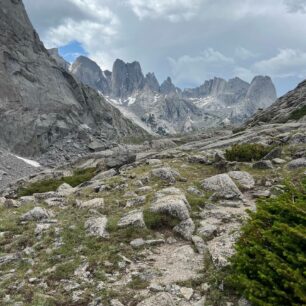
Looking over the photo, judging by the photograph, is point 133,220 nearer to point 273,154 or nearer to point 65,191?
point 65,191

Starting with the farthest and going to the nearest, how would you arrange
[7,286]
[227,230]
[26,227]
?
[26,227] < [227,230] < [7,286]

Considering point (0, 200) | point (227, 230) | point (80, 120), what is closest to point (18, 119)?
point (80, 120)

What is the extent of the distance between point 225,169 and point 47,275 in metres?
15.6

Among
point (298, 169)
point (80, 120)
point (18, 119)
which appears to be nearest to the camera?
point (298, 169)

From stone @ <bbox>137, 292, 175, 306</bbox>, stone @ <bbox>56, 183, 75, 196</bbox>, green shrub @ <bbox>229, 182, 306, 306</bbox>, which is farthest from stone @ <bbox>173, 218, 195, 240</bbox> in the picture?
stone @ <bbox>56, 183, 75, 196</bbox>

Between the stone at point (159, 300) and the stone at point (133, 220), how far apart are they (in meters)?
4.97

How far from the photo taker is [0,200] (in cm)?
2220

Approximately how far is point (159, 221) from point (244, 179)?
7.31 metres

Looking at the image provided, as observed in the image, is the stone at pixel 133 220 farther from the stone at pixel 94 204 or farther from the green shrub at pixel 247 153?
the green shrub at pixel 247 153

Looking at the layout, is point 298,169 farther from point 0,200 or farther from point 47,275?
point 0,200

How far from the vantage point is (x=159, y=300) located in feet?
30.8

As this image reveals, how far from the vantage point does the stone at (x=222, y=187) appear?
17680 millimetres

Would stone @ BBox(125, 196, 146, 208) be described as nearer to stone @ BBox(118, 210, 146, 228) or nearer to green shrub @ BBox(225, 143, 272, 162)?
stone @ BBox(118, 210, 146, 228)

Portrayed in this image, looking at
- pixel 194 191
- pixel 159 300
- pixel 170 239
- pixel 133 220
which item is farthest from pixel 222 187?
pixel 159 300
